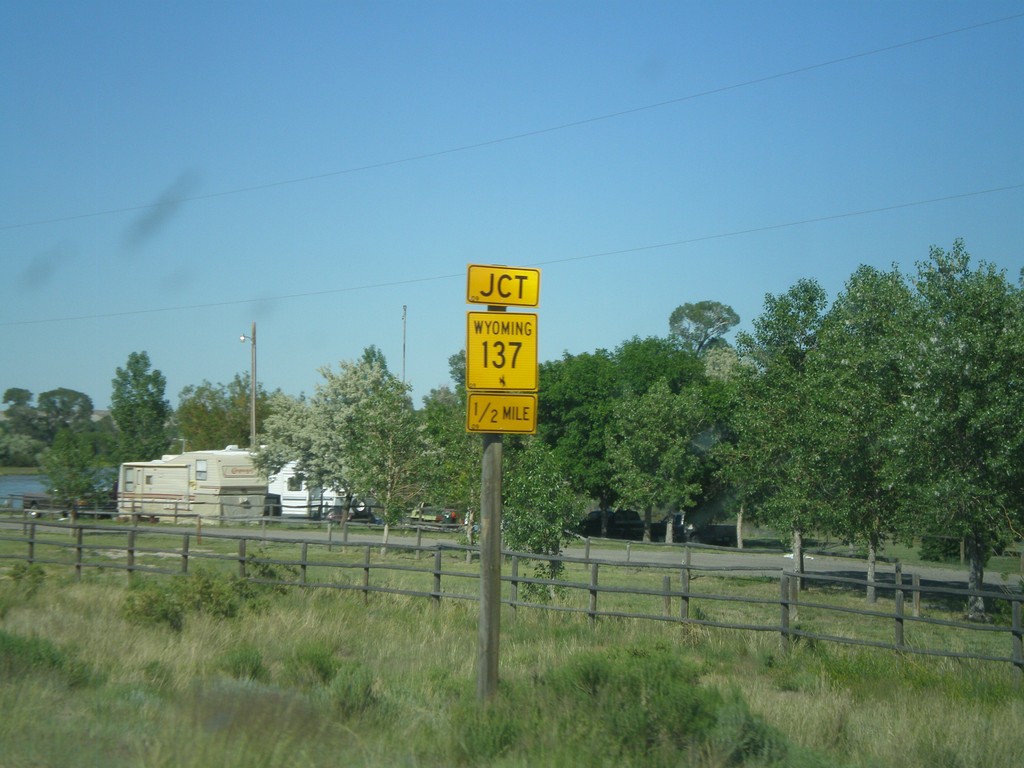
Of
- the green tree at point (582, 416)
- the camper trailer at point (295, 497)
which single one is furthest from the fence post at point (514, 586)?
the green tree at point (582, 416)

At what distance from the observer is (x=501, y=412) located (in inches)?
288

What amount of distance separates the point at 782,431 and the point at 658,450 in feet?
59.9

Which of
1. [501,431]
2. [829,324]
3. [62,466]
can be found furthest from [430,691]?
[62,466]

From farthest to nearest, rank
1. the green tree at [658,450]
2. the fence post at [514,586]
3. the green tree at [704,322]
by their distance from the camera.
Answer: the green tree at [704,322]
the green tree at [658,450]
the fence post at [514,586]

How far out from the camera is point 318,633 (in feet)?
39.1

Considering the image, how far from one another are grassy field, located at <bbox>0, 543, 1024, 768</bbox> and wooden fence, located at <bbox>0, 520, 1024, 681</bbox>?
0.48 metres

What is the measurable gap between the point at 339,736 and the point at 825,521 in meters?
24.1

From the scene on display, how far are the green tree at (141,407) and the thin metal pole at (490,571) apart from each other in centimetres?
7158

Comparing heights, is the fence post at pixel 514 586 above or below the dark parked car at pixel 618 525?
above

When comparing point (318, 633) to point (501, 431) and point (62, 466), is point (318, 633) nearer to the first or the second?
point (501, 431)

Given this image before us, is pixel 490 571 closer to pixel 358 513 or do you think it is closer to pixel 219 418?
pixel 358 513

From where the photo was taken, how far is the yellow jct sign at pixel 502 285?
7.32 meters

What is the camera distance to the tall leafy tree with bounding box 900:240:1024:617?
21344 millimetres

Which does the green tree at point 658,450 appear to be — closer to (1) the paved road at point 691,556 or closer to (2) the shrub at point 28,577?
(1) the paved road at point 691,556
